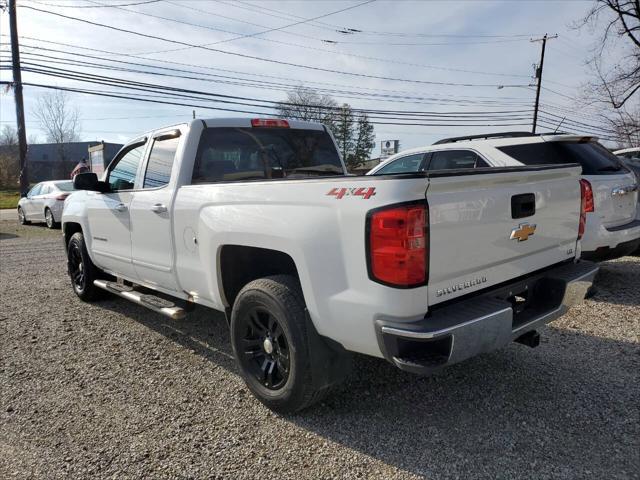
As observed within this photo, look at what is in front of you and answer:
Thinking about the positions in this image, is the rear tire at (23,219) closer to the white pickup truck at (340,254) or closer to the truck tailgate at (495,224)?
the white pickup truck at (340,254)

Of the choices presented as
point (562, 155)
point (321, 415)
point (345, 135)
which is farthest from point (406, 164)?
point (345, 135)

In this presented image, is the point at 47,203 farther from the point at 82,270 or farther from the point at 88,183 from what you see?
the point at 88,183

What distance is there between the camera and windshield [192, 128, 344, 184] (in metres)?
3.95

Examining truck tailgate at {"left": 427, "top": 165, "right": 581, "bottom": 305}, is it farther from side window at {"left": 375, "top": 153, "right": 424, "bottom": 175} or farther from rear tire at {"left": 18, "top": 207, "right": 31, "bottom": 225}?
rear tire at {"left": 18, "top": 207, "right": 31, "bottom": 225}

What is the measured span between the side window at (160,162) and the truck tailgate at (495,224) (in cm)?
245

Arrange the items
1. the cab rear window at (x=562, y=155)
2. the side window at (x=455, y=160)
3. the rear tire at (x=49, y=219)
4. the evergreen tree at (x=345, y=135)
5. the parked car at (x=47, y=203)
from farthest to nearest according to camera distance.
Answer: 1. the evergreen tree at (x=345, y=135)
2. the rear tire at (x=49, y=219)
3. the parked car at (x=47, y=203)
4. the side window at (x=455, y=160)
5. the cab rear window at (x=562, y=155)

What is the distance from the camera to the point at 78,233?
5.70 m

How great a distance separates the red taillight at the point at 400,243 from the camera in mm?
2232

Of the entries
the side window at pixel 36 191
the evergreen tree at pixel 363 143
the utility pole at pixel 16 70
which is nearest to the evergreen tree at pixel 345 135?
the evergreen tree at pixel 363 143

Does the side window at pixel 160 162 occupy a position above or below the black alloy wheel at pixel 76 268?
above

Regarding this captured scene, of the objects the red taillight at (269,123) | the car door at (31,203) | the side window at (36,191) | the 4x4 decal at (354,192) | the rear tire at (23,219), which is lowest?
the rear tire at (23,219)

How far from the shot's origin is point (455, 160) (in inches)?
232

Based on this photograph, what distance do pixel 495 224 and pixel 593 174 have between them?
10.7ft

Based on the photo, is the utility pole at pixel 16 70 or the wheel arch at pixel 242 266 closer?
the wheel arch at pixel 242 266
